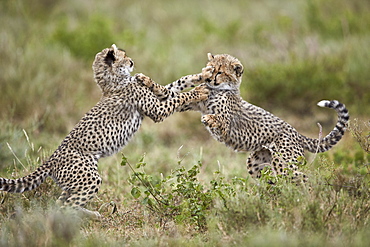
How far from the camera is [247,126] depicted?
5.61 meters

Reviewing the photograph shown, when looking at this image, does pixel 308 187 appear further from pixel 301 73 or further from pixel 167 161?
pixel 301 73

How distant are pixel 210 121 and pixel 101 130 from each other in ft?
3.45

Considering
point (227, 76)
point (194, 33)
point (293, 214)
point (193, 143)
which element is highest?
point (194, 33)

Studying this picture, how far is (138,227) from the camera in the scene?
17.3 feet

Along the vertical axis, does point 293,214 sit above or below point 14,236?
above

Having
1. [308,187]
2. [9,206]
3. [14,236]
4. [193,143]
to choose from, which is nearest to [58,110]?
[193,143]

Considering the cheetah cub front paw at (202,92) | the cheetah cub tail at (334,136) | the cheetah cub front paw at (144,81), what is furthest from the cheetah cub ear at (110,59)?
the cheetah cub tail at (334,136)

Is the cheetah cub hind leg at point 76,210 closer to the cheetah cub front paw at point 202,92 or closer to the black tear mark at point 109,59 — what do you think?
the black tear mark at point 109,59

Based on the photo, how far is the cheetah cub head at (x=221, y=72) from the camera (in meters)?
5.64

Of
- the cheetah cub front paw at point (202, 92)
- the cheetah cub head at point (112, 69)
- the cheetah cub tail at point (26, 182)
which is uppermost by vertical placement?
the cheetah cub head at point (112, 69)

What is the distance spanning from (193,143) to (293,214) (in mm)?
4558

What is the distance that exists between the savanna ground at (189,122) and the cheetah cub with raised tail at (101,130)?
25cm

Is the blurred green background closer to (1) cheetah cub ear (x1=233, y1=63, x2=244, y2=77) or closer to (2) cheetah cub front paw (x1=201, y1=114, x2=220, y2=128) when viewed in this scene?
(2) cheetah cub front paw (x1=201, y1=114, x2=220, y2=128)

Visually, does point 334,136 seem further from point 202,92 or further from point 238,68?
point 202,92
